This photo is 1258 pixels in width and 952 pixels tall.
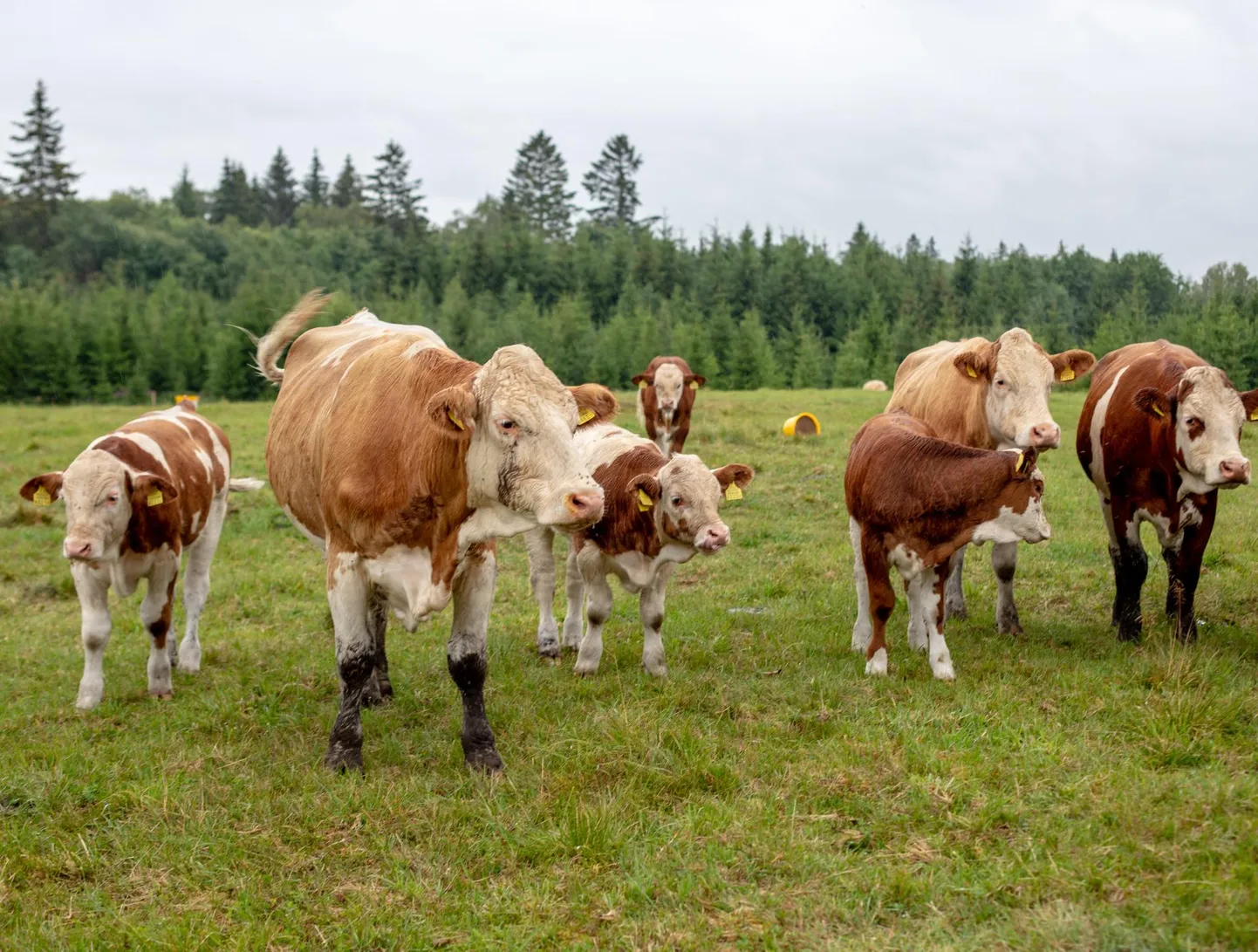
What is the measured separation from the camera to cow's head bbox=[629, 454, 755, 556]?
679cm

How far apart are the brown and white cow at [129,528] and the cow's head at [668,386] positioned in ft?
27.7

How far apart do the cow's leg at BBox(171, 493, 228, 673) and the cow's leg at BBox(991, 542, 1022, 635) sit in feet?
19.5

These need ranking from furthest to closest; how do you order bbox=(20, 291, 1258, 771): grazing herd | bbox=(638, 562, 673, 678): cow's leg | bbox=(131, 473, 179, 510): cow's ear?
bbox=(638, 562, 673, 678): cow's leg
bbox=(131, 473, 179, 510): cow's ear
bbox=(20, 291, 1258, 771): grazing herd

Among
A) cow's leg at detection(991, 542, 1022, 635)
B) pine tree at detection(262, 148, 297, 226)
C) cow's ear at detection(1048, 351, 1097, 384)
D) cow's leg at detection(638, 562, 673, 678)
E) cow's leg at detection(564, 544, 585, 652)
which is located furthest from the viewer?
pine tree at detection(262, 148, 297, 226)

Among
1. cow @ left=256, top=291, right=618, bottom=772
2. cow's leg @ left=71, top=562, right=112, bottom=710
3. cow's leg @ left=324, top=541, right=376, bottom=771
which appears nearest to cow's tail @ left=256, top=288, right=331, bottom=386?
cow's leg @ left=71, top=562, right=112, bottom=710

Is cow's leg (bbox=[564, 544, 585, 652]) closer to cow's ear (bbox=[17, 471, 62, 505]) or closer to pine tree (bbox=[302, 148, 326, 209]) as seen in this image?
cow's ear (bbox=[17, 471, 62, 505])

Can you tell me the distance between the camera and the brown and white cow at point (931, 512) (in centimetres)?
657

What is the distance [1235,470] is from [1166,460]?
0.61m

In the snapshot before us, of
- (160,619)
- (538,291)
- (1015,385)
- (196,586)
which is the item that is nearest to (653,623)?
(1015,385)

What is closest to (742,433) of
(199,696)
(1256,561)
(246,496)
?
(246,496)

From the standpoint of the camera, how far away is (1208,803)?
440 centimetres

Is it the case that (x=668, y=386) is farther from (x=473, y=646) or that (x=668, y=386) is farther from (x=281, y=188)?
(x=281, y=188)

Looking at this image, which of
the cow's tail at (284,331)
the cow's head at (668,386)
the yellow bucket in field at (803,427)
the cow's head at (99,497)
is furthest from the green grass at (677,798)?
the yellow bucket in field at (803,427)

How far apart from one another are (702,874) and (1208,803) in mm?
2083
